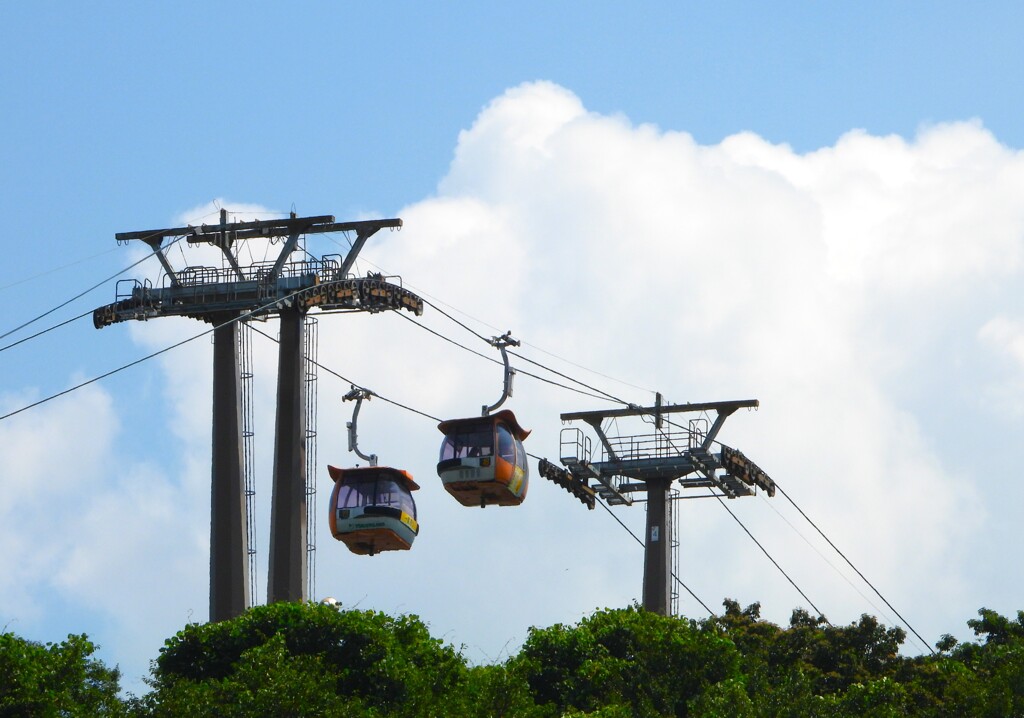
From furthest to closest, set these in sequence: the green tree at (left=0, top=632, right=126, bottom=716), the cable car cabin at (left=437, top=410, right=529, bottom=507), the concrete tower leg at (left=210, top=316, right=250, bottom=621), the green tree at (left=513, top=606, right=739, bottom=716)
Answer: the concrete tower leg at (left=210, top=316, right=250, bottom=621), the cable car cabin at (left=437, top=410, right=529, bottom=507), the green tree at (left=513, top=606, right=739, bottom=716), the green tree at (left=0, top=632, right=126, bottom=716)

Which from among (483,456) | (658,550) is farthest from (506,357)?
(658,550)

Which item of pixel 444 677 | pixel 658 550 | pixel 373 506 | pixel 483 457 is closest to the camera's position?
pixel 444 677

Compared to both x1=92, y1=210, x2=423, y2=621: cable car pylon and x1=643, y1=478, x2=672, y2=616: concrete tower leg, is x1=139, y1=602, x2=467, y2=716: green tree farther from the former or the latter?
x1=643, y1=478, x2=672, y2=616: concrete tower leg

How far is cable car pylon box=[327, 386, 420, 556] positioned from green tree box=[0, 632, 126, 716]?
967 cm

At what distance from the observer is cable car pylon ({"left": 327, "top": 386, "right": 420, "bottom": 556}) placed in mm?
58750

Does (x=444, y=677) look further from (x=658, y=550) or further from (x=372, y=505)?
(x=658, y=550)

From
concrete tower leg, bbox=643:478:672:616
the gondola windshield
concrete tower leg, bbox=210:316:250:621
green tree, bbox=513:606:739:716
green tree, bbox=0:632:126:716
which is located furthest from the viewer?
concrete tower leg, bbox=643:478:672:616

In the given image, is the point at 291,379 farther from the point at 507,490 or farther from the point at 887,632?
the point at 887,632

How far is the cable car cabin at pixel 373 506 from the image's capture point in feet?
193

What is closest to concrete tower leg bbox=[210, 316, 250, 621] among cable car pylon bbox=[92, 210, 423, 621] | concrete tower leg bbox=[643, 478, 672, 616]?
cable car pylon bbox=[92, 210, 423, 621]

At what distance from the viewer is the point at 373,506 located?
2313 inches

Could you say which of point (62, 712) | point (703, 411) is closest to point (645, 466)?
point (703, 411)

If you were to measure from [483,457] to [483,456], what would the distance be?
0.03m

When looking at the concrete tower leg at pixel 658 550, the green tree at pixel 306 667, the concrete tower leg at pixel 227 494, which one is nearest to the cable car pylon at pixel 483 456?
the green tree at pixel 306 667
